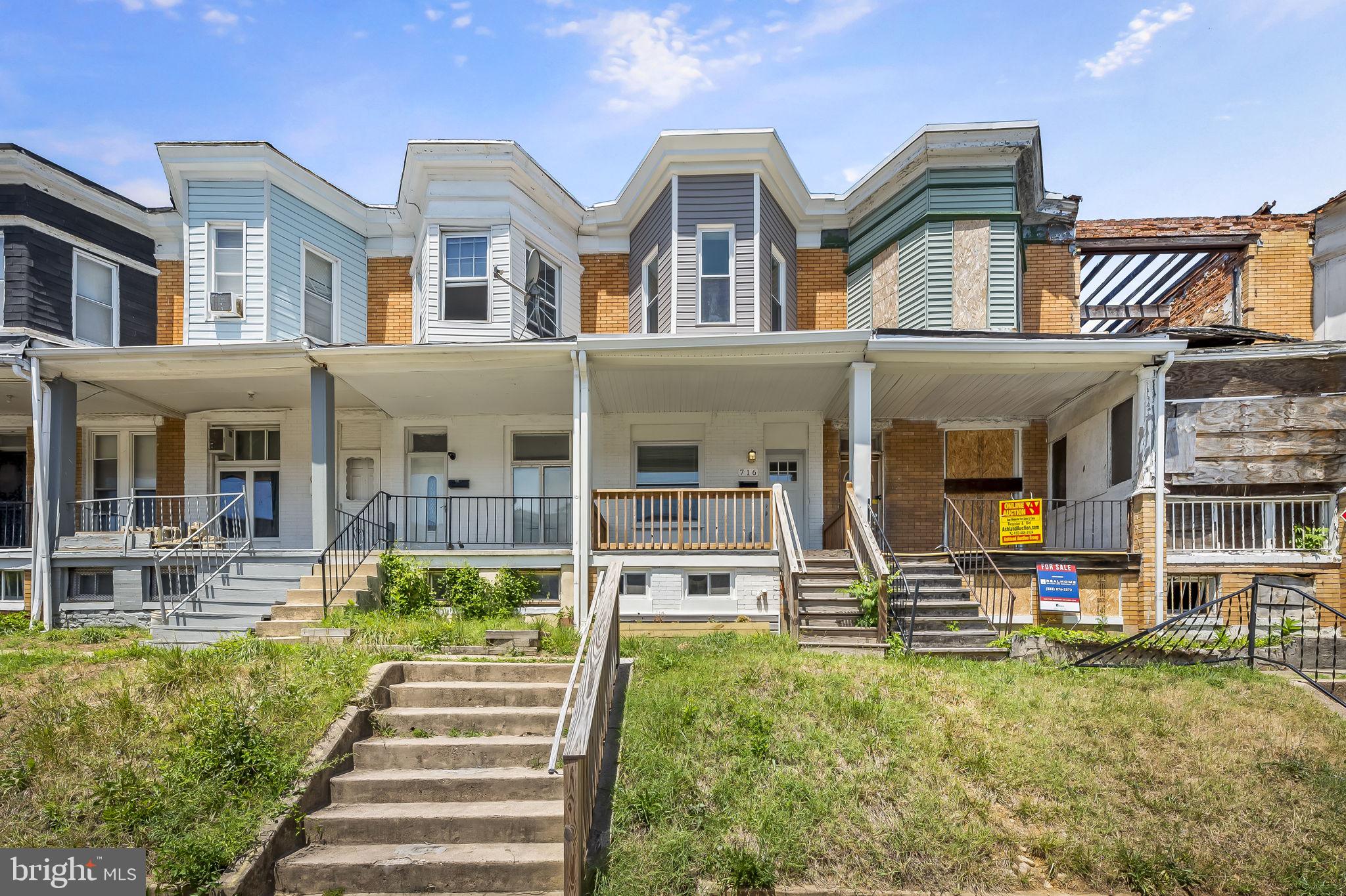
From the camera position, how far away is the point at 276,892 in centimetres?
516

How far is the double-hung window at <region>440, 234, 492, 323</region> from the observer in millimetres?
14305

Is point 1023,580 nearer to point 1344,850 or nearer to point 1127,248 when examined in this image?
point 1344,850

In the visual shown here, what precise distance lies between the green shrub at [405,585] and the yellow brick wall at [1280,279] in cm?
1697

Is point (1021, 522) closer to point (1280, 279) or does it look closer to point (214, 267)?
point (1280, 279)

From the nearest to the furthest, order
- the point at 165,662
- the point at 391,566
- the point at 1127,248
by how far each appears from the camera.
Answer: the point at 165,662, the point at 391,566, the point at 1127,248

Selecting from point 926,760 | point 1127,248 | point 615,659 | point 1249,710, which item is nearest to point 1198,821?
point 926,760

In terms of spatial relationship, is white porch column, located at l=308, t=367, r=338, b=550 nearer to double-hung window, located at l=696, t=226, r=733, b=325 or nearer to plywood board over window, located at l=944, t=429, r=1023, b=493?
double-hung window, located at l=696, t=226, r=733, b=325

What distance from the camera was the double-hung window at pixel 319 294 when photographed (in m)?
14.8

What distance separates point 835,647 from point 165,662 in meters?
7.02

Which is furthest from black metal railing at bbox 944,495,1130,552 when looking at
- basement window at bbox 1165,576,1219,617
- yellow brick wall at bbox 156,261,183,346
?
yellow brick wall at bbox 156,261,183,346

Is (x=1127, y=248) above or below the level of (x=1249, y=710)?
above

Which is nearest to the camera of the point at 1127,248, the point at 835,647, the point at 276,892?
the point at 276,892

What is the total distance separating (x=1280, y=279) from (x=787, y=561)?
1310cm

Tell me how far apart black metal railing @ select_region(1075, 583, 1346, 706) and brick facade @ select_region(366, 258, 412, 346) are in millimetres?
13249
